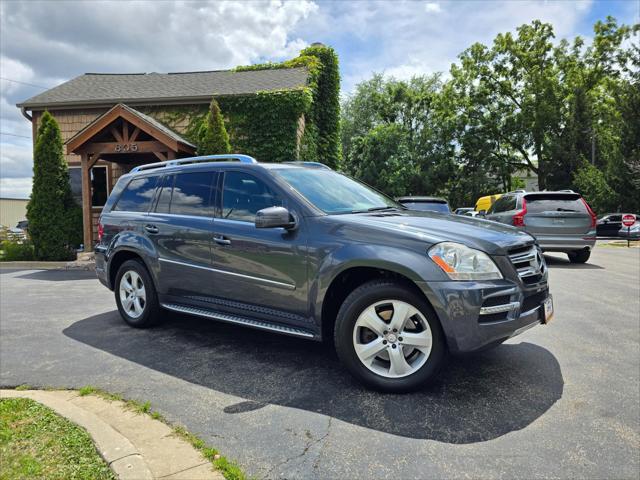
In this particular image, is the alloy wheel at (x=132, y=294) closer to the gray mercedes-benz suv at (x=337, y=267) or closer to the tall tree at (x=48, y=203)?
the gray mercedes-benz suv at (x=337, y=267)

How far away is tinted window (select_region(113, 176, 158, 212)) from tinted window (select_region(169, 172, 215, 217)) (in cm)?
46

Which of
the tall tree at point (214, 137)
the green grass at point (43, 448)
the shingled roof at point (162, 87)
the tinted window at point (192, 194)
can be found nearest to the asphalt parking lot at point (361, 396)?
the green grass at point (43, 448)

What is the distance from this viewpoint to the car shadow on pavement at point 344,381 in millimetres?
2893

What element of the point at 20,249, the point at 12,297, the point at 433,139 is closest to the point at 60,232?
the point at 20,249

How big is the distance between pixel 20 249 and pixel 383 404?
44.3 ft

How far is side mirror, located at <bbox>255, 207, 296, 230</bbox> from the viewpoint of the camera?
353 cm

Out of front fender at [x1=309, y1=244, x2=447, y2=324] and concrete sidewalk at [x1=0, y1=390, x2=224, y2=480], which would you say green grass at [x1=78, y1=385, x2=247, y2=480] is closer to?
concrete sidewalk at [x1=0, y1=390, x2=224, y2=480]

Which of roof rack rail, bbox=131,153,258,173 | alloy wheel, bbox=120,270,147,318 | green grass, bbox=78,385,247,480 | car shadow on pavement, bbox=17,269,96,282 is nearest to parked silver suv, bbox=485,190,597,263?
roof rack rail, bbox=131,153,258,173

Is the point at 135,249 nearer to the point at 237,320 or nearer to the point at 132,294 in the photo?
the point at 132,294

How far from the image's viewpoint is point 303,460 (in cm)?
248

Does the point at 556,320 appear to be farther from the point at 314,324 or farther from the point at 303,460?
the point at 303,460

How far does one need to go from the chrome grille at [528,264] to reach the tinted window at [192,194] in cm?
273

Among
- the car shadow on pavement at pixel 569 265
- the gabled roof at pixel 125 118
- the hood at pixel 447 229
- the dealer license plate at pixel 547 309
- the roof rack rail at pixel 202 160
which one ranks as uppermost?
the gabled roof at pixel 125 118

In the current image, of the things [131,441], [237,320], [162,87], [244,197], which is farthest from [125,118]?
[131,441]
